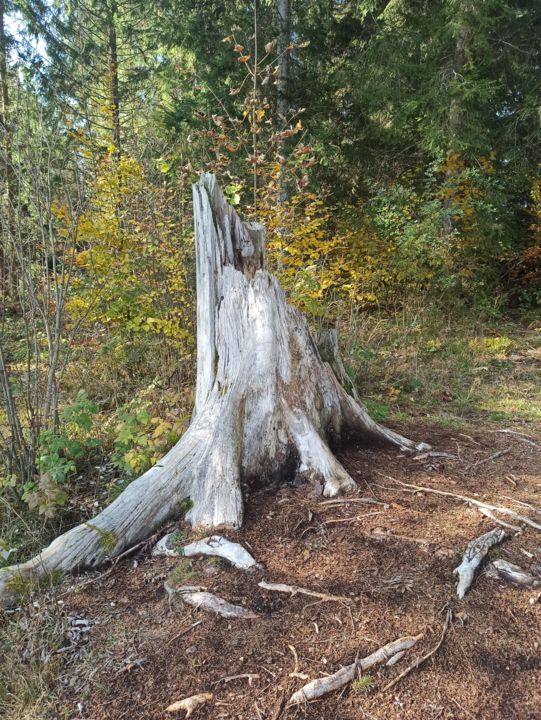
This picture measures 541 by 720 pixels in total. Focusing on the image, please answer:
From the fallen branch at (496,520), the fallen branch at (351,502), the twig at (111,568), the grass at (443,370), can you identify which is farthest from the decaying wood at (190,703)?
the grass at (443,370)

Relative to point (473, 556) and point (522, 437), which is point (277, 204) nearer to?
point (522, 437)

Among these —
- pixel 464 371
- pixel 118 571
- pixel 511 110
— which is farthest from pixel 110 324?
pixel 511 110

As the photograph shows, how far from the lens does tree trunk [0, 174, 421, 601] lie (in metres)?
2.68

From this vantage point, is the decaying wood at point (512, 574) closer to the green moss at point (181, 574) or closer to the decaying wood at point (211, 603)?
the decaying wood at point (211, 603)

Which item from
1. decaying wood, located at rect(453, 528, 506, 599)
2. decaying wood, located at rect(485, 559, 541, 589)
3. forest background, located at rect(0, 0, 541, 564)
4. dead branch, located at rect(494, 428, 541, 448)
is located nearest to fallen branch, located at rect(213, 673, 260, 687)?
decaying wood, located at rect(453, 528, 506, 599)

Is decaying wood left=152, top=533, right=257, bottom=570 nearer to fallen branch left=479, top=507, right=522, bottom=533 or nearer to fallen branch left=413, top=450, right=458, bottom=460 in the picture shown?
fallen branch left=479, top=507, right=522, bottom=533

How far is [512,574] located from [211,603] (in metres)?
1.36

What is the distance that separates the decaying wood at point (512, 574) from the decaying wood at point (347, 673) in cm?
58

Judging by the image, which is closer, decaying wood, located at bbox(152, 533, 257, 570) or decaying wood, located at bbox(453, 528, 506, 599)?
decaying wood, located at bbox(453, 528, 506, 599)

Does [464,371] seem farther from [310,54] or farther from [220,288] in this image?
[310,54]

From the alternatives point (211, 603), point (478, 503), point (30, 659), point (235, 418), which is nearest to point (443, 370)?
point (478, 503)

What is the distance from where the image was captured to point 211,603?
6.95ft

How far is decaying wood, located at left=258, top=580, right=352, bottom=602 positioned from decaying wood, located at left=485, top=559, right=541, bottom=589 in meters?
0.70

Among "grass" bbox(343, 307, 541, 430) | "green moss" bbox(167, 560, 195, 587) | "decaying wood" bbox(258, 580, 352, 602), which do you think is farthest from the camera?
"grass" bbox(343, 307, 541, 430)
